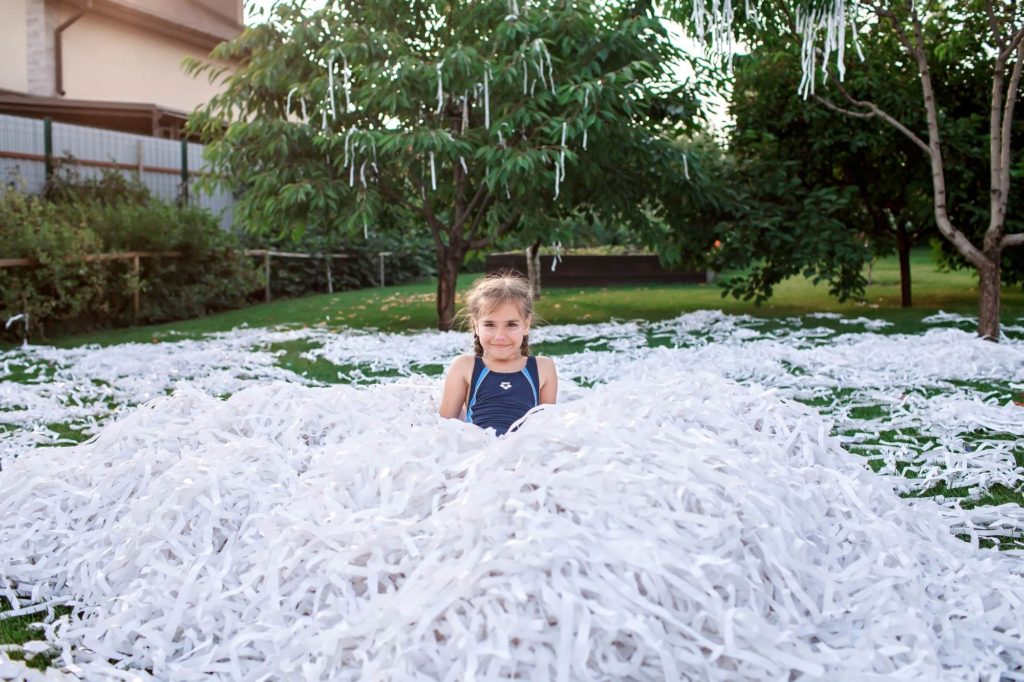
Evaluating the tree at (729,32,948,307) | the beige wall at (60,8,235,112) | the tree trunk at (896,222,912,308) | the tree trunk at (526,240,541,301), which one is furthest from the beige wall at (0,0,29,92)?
the tree trunk at (896,222,912,308)

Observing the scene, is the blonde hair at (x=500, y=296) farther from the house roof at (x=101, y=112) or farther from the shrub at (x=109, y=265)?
the house roof at (x=101, y=112)

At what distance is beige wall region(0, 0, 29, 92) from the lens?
12.8 meters

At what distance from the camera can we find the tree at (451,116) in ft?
25.3

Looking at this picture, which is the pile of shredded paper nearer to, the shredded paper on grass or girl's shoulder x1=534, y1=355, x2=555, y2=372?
the shredded paper on grass

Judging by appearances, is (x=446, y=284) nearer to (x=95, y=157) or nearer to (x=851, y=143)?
(x=851, y=143)

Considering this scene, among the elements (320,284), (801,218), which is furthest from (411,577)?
(320,284)

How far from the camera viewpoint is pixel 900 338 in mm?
6930

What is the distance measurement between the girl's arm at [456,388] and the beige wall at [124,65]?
12527mm

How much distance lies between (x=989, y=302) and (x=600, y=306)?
4.68 m

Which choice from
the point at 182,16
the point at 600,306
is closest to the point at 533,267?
the point at 600,306

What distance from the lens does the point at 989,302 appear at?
281 inches

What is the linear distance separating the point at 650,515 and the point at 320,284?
41.5ft

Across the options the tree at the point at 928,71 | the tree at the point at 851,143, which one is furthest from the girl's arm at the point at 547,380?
the tree at the point at 851,143

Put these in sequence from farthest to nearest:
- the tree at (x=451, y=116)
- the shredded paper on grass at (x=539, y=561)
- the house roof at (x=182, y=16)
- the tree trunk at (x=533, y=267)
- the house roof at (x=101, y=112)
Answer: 1. the house roof at (x=182, y=16)
2. the house roof at (x=101, y=112)
3. the tree trunk at (x=533, y=267)
4. the tree at (x=451, y=116)
5. the shredded paper on grass at (x=539, y=561)
